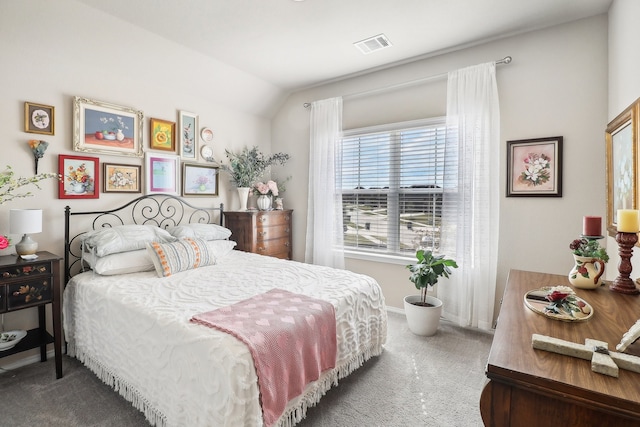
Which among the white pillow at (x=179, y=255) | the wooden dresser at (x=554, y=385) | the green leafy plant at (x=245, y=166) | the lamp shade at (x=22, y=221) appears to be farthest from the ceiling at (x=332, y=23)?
the wooden dresser at (x=554, y=385)

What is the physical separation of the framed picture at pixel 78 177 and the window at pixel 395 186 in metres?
2.58

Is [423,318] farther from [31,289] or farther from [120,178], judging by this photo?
[120,178]

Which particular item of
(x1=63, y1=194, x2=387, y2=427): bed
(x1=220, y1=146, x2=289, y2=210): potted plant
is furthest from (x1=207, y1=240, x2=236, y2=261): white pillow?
(x1=220, y1=146, x2=289, y2=210): potted plant

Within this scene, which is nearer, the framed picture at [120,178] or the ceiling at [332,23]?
the ceiling at [332,23]

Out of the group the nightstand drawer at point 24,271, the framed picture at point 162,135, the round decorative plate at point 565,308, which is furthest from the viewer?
the framed picture at point 162,135

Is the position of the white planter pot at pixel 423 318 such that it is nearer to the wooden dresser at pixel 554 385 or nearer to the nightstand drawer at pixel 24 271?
the wooden dresser at pixel 554 385

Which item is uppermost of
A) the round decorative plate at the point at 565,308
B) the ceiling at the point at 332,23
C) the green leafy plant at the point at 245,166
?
the ceiling at the point at 332,23

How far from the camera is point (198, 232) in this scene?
3131 mm

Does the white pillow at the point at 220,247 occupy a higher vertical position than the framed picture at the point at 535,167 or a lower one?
lower

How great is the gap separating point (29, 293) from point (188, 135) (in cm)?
208

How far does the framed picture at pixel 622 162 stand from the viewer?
5.69 ft

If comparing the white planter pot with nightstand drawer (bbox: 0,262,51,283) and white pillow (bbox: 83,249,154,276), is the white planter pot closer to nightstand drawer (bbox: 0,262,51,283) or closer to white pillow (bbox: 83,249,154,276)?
white pillow (bbox: 83,249,154,276)

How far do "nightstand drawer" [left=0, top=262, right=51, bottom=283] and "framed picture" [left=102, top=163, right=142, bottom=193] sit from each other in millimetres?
947

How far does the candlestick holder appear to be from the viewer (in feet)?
4.89
